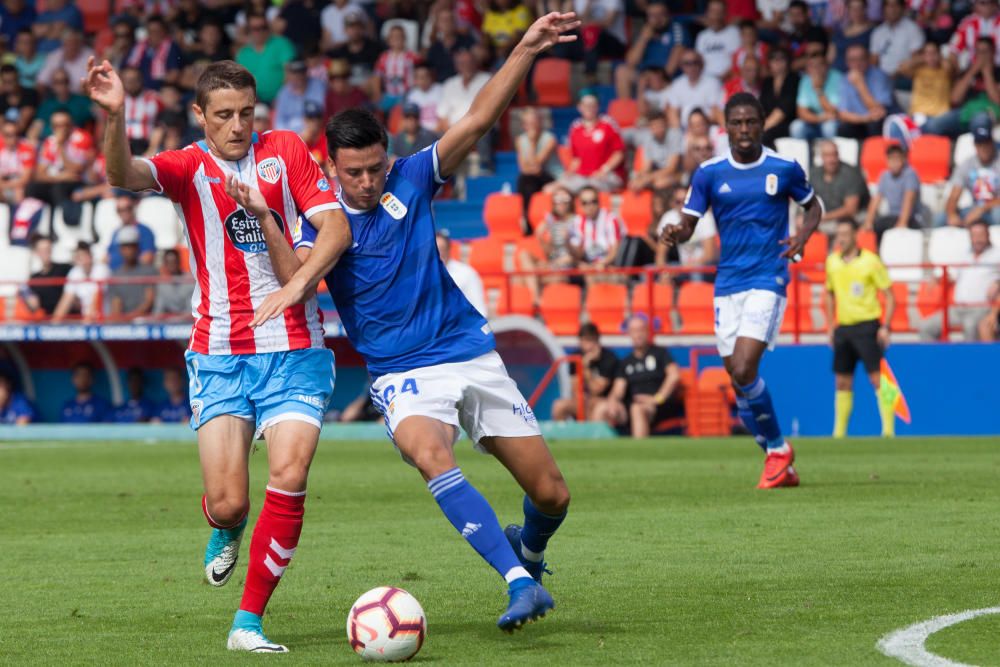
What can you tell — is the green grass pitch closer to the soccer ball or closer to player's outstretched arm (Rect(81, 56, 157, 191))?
the soccer ball

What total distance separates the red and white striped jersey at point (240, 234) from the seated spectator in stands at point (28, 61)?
72.9ft

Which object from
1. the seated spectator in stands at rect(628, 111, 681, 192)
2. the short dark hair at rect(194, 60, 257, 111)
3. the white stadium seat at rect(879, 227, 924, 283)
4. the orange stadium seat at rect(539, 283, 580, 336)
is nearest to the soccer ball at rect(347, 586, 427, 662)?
the short dark hair at rect(194, 60, 257, 111)

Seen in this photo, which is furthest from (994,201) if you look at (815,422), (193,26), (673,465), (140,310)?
(193,26)

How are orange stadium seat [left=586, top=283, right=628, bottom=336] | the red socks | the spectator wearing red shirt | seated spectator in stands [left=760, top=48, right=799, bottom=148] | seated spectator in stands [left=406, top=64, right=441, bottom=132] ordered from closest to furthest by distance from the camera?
the red socks, orange stadium seat [left=586, top=283, right=628, bottom=336], seated spectator in stands [left=760, top=48, right=799, bottom=148], the spectator wearing red shirt, seated spectator in stands [left=406, top=64, right=441, bottom=132]

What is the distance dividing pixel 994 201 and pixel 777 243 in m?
8.56

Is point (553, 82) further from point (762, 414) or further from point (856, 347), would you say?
point (762, 414)

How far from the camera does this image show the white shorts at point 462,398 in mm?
6254

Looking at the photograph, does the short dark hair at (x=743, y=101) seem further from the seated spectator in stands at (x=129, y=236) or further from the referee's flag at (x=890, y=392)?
the seated spectator in stands at (x=129, y=236)

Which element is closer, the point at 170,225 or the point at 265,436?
the point at 265,436

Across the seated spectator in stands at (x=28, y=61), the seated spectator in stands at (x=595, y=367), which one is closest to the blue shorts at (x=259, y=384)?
the seated spectator in stands at (x=595, y=367)

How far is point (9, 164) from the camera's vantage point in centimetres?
2556

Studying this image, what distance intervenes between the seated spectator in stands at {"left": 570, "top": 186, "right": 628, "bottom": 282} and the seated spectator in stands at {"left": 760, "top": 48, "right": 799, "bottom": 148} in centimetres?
228

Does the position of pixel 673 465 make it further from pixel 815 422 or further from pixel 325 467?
pixel 815 422

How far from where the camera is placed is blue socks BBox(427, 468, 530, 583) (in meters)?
5.92
